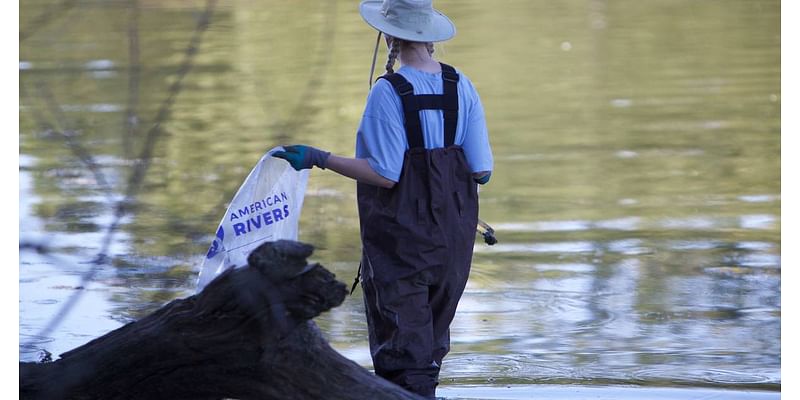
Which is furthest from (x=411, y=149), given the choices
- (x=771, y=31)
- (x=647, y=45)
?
(x=771, y=31)

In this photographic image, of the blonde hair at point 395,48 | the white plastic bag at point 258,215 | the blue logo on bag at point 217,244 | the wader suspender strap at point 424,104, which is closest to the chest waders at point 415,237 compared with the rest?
the wader suspender strap at point 424,104

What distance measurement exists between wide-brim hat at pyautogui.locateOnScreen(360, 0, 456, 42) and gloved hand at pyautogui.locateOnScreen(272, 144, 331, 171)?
502 millimetres

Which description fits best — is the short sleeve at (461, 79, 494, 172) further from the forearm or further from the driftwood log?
the driftwood log

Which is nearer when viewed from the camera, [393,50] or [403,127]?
[403,127]

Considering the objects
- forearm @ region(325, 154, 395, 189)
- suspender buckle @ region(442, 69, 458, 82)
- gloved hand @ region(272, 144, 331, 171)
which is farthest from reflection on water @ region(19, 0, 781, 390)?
suspender buckle @ region(442, 69, 458, 82)

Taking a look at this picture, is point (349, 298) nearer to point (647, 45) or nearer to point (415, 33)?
point (415, 33)

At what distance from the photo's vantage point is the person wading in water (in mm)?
4129

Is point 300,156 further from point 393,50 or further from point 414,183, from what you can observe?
point 393,50

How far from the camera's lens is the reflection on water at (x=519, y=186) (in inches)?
228

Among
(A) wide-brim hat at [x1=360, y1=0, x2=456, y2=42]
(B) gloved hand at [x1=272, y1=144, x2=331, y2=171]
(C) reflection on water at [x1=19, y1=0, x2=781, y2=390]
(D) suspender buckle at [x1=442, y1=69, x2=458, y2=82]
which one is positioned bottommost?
(C) reflection on water at [x1=19, y1=0, x2=781, y2=390]

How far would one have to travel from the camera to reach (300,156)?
4012 mm

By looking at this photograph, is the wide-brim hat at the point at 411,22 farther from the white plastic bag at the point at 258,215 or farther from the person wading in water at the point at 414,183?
the white plastic bag at the point at 258,215

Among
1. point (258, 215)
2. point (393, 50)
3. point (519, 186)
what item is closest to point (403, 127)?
point (393, 50)

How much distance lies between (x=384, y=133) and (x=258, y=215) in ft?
1.65
